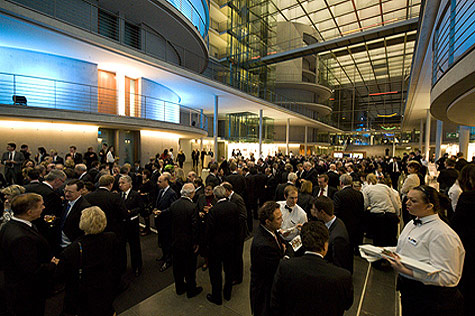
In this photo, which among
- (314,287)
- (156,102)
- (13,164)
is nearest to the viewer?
(314,287)

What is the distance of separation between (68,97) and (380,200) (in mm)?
13945

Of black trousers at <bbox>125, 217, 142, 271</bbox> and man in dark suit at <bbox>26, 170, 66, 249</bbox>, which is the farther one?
black trousers at <bbox>125, 217, 142, 271</bbox>

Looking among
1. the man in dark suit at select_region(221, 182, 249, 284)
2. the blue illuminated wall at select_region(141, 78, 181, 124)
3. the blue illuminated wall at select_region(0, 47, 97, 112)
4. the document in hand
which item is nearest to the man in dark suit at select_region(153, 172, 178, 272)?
the man in dark suit at select_region(221, 182, 249, 284)

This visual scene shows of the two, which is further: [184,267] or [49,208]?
[49,208]

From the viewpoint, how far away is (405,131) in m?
36.6

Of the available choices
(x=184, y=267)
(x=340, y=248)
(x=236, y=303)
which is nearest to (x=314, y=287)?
(x=340, y=248)

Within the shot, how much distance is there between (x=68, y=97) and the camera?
11.0 meters

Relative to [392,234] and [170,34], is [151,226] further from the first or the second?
[170,34]

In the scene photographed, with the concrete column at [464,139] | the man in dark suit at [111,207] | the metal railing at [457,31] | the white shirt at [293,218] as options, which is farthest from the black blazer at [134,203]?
the concrete column at [464,139]

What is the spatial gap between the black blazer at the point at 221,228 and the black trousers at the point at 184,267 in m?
0.43

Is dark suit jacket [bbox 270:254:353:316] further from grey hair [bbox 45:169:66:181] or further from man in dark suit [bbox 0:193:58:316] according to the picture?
grey hair [bbox 45:169:66:181]

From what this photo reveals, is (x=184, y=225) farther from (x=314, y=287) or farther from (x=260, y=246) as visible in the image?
(x=314, y=287)

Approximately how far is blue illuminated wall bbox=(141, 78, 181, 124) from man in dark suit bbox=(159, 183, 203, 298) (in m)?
11.0

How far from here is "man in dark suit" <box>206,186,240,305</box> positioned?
340 cm
